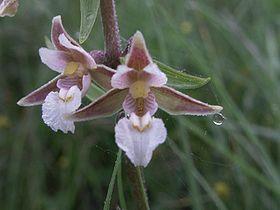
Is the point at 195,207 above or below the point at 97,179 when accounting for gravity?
below

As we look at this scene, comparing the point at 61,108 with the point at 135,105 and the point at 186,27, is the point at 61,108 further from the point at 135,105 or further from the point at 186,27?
the point at 186,27

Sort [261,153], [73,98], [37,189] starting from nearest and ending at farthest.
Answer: [73,98] < [261,153] < [37,189]

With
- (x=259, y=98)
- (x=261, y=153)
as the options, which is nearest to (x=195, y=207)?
(x=261, y=153)

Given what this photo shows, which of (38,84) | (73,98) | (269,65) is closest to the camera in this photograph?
(73,98)

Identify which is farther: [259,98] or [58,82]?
[259,98]

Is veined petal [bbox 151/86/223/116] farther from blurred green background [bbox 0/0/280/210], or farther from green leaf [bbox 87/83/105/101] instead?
blurred green background [bbox 0/0/280/210]

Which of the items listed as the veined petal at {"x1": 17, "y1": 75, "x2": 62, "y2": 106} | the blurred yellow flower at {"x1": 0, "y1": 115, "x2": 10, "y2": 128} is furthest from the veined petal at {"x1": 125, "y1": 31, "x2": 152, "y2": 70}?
the blurred yellow flower at {"x1": 0, "y1": 115, "x2": 10, "y2": 128}

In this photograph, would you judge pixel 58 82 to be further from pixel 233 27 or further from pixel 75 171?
pixel 233 27

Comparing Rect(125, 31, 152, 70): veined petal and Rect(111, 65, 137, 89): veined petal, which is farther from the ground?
Rect(125, 31, 152, 70): veined petal

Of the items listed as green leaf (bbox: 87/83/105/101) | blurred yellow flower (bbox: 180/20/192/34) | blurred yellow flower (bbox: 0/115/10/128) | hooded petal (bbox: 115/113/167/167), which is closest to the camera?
hooded petal (bbox: 115/113/167/167)
